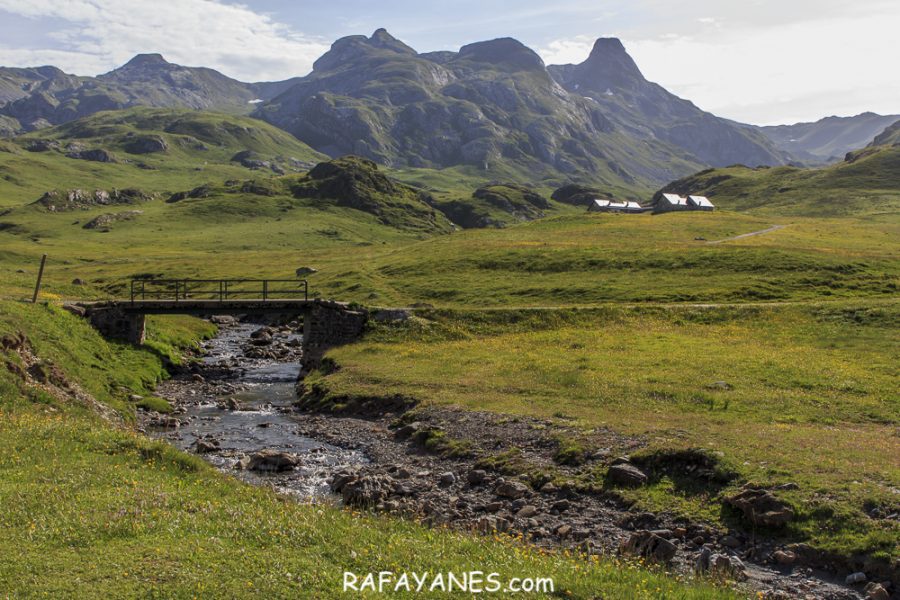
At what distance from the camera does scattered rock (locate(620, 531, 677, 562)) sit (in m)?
21.0

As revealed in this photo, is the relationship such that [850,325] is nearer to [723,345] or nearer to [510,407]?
[723,345]

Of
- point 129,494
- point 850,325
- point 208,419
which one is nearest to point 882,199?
point 850,325

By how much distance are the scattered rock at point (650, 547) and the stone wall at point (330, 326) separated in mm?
41463

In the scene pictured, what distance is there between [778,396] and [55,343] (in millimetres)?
43855

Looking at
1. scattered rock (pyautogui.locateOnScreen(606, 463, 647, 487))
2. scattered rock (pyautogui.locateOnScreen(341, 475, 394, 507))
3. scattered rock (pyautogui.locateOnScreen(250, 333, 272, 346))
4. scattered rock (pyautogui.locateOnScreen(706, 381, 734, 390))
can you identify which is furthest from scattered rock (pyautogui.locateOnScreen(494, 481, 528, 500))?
scattered rock (pyautogui.locateOnScreen(250, 333, 272, 346))

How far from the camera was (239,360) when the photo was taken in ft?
214

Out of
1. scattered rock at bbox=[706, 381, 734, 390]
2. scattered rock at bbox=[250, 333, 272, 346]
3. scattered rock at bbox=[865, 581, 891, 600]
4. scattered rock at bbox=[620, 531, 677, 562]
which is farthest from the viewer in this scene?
scattered rock at bbox=[250, 333, 272, 346]

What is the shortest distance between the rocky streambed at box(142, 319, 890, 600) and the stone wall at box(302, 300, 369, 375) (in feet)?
33.3

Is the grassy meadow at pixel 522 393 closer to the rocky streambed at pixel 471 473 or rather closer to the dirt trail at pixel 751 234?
the rocky streambed at pixel 471 473

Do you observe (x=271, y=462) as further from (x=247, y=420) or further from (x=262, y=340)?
(x=262, y=340)

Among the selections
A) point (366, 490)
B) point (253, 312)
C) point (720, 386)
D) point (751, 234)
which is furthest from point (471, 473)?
point (751, 234)

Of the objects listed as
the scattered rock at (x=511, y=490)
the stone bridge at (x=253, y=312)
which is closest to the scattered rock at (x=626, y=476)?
the scattered rock at (x=511, y=490)

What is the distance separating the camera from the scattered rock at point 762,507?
22469 millimetres

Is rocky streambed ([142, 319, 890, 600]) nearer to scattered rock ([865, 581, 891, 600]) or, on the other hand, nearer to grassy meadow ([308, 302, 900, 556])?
scattered rock ([865, 581, 891, 600])
